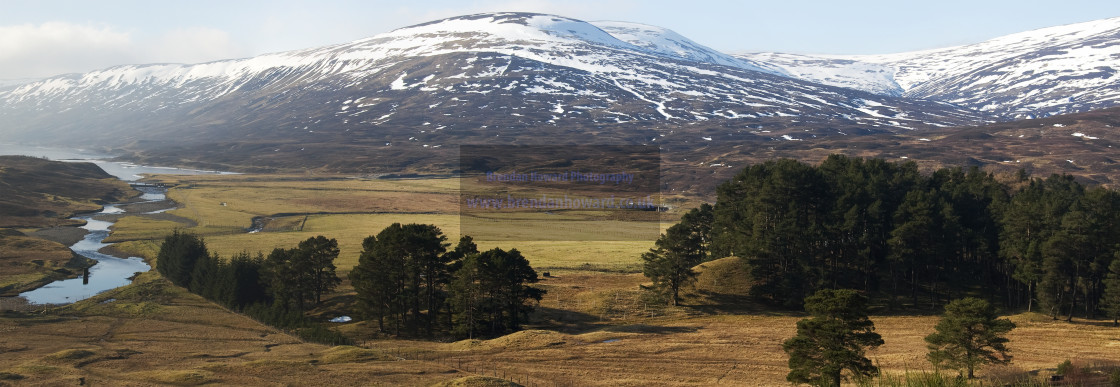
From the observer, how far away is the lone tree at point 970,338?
49.2 m

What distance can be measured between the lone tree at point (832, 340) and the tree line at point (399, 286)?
32.7 metres

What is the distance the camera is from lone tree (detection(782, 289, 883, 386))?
4509 centimetres

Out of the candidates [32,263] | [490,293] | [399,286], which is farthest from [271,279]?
[32,263]

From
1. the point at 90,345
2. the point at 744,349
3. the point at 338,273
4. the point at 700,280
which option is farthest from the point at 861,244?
the point at 90,345

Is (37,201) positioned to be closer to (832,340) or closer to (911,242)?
(911,242)

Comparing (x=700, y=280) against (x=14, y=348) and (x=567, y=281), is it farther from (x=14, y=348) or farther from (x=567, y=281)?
(x=14, y=348)

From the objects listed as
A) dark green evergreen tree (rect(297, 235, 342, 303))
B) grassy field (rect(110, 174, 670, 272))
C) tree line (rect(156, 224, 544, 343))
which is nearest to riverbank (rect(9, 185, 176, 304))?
grassy field (rect(110, 174, 670, 272))

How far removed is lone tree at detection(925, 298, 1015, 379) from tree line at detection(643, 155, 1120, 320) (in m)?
27.7

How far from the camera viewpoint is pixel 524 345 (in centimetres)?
6425

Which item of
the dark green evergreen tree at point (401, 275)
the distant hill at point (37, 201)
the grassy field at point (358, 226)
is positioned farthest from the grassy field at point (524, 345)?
the distant hill at point (37, 201)

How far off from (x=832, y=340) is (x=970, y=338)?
466 inches

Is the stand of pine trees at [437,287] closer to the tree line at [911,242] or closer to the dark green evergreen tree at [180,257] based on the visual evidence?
the tree line at [911,242]

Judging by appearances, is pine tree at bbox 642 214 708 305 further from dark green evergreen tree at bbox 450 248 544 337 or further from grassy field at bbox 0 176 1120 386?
dark green evergreen tree at bbox 450 248 544 337

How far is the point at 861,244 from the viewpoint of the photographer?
284 feet
